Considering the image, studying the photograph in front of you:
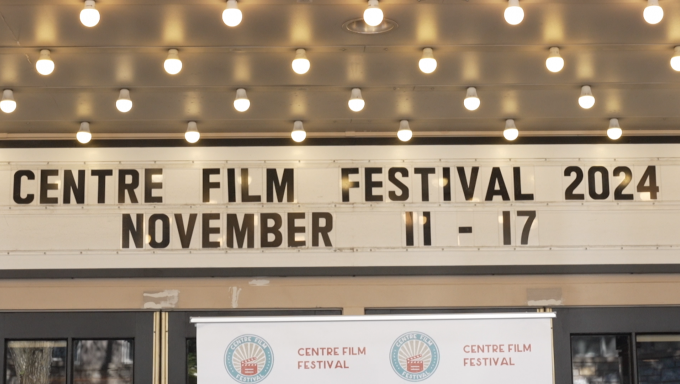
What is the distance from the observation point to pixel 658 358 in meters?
6.33

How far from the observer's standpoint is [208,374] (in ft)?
13.3

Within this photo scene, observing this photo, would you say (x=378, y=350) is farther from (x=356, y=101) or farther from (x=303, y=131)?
(x=303, y=131)

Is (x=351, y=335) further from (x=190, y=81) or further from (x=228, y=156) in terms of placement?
(x=228, y=156)

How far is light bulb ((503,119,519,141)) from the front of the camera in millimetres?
6148

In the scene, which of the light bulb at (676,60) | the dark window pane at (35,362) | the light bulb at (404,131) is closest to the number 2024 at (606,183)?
the light bulb at (404,131)

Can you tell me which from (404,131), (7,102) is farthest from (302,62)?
(7,102)

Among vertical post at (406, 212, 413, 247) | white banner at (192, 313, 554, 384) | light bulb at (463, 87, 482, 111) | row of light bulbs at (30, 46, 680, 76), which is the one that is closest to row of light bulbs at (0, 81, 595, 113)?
light bulb at (463, 87, 482, 111)

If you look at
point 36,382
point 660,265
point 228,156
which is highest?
point 228,156

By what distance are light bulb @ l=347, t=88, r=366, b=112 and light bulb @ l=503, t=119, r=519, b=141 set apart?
4.21 ft

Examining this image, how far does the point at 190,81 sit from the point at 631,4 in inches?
100

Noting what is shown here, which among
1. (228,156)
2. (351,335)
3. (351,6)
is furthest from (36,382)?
(351,6)

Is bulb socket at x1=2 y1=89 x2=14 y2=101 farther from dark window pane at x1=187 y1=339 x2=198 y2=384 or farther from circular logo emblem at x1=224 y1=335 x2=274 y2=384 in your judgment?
circular logo emblem at x1=224 y1=335 x2=274 y2=384

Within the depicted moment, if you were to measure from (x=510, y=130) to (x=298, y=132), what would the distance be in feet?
4.89

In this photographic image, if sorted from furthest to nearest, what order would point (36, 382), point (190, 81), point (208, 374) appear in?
point (36, 382)
point (190, 81)
point (208, 374)
